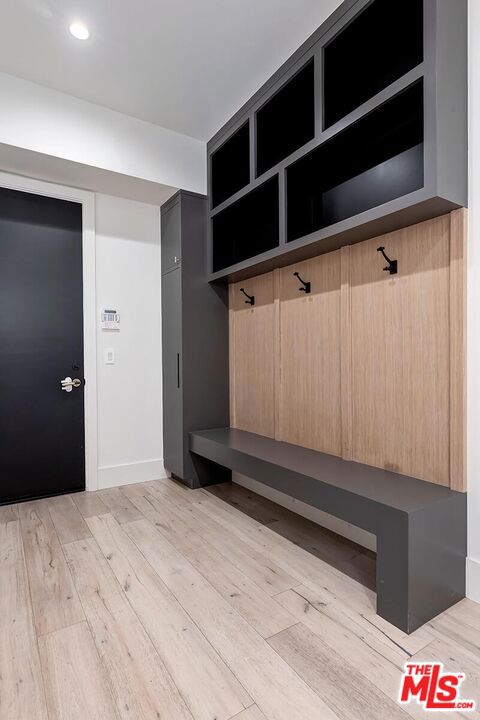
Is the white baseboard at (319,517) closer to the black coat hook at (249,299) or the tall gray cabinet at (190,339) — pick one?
the tall gray cabinet at (190,339)

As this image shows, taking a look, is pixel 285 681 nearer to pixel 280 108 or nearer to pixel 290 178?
pixel 290 178

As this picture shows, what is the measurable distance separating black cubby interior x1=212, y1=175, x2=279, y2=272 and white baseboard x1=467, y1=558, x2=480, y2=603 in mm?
2327

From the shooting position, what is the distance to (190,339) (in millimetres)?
3297

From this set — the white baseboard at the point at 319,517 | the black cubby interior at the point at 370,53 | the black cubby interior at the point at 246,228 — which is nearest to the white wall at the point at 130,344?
the black cubby interior at the point at 246,228

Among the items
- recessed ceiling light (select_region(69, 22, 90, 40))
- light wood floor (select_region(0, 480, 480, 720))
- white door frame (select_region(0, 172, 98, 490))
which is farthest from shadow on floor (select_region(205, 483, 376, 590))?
recessed ceiling light (select_region(69, 22, 90, 40))

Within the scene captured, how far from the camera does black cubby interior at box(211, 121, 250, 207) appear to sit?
3.20 metres

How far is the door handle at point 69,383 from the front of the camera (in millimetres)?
3174

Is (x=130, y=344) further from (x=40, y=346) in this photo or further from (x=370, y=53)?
(x=370, y=53)

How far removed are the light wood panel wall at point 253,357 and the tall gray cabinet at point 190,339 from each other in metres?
0.10

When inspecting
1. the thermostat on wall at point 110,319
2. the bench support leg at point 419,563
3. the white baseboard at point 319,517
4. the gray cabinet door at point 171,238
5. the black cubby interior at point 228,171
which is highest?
the black cubby interior at point 228,171

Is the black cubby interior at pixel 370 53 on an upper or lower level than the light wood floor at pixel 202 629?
upper

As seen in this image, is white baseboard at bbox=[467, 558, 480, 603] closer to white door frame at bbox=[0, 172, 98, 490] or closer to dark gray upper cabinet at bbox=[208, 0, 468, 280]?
dark gray upper cabinet at bbox=[208, 0, 468, 280]

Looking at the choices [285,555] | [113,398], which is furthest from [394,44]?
[113,398]

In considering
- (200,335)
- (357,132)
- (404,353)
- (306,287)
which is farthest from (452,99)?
(200,335)
